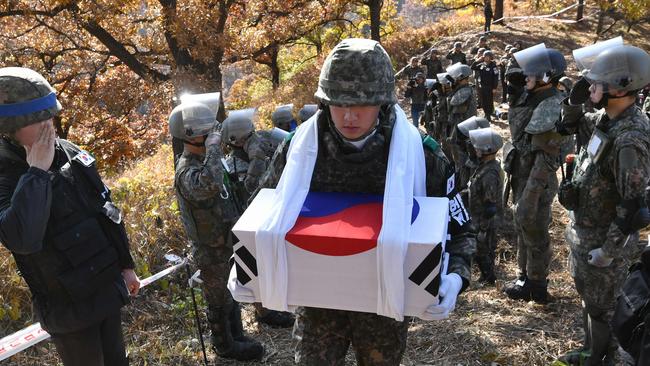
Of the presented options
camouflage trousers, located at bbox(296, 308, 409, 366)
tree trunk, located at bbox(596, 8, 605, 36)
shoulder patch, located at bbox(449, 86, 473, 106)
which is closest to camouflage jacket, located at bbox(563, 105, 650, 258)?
camouflage trousers, located at bbox(296, 308, 409, 366)

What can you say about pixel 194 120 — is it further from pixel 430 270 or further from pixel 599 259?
pixel 599 259

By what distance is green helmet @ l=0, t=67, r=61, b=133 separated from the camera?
2.58 metres

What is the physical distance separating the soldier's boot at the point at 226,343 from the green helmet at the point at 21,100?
2.14m

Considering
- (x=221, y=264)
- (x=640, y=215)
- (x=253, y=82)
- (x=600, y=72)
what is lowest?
(x=253, y=82)

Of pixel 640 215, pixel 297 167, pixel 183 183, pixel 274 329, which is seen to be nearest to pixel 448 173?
pixel 297 167

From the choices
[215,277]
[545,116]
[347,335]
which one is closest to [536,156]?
[545,116]

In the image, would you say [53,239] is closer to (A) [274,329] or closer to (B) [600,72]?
(A) [274,329]

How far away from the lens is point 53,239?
2.67 m

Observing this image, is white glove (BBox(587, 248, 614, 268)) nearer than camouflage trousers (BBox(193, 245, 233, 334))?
Yes

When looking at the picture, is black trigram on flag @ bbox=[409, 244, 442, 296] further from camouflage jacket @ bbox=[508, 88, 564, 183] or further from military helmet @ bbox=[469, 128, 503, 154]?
military helmet @ bbox=[469, 128, 503, 154]

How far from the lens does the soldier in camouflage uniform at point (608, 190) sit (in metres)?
3.06

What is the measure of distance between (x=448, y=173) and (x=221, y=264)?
2.23 metres

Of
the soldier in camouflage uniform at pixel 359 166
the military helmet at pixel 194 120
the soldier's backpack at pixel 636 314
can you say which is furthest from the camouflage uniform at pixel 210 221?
the soldier's backpack at pixel 636 314

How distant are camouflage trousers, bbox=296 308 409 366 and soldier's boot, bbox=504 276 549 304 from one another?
2850 mm
